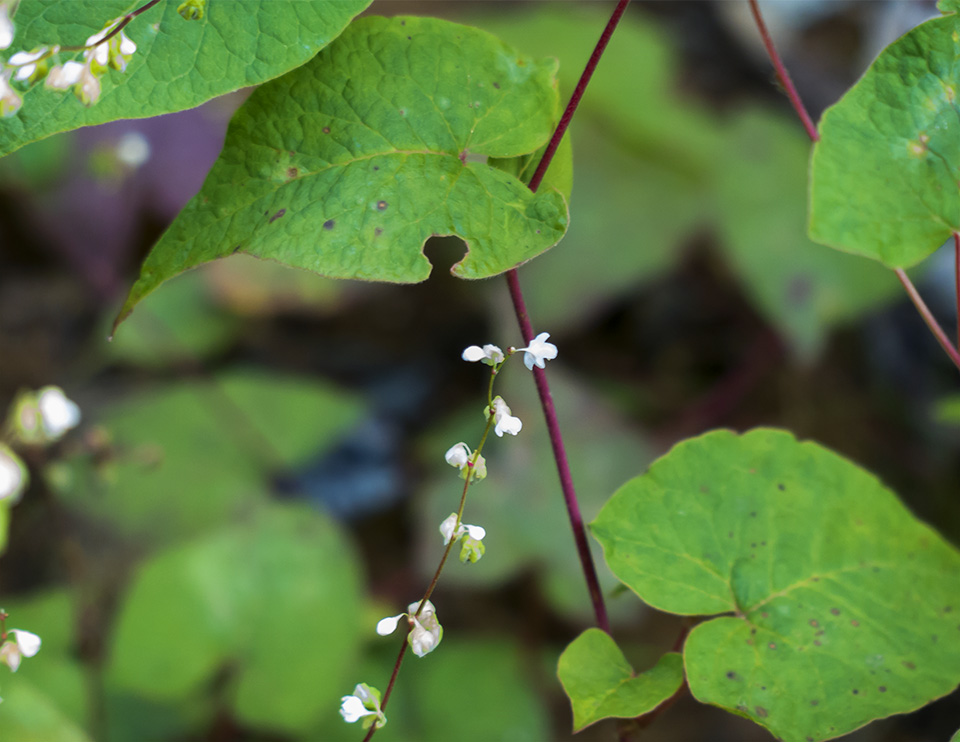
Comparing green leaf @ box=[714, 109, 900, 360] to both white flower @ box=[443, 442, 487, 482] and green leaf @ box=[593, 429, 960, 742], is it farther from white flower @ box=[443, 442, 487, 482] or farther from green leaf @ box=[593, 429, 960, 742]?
white flower @ box=[443, 442, 487, 482]

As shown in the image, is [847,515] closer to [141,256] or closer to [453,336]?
[453,336]

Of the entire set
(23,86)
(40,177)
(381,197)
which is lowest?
(40,177)

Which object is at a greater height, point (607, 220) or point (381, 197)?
point (381, 197)

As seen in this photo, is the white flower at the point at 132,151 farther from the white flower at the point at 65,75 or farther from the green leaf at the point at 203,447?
the white flower at the point at 65,75

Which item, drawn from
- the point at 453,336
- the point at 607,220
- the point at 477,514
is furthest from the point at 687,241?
the point at 477,514

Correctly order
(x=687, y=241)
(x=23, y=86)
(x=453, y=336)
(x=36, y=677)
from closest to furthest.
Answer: (x=23, y=86) → (x=36, y=677) → (x=687, y=241) → (x=453, y=336)

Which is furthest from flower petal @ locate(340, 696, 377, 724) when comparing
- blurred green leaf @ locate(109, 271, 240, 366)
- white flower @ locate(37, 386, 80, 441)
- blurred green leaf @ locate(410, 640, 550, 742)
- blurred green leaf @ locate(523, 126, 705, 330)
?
blurred green leaf @ locate(109, 271, 240, 366)
